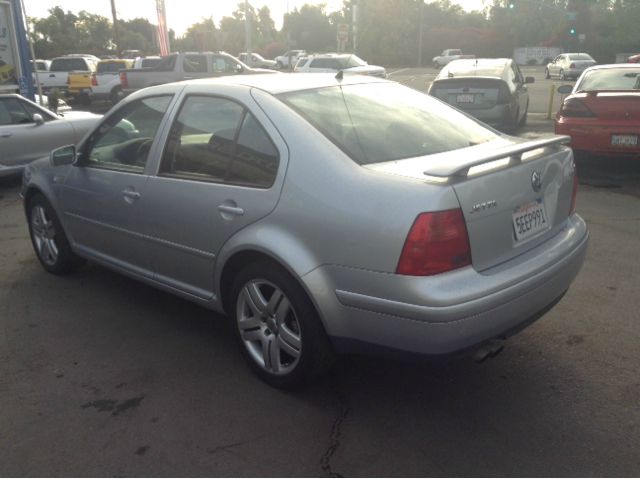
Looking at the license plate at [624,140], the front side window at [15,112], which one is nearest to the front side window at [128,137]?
the front side window at [15,112]

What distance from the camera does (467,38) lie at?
65688 millimetres

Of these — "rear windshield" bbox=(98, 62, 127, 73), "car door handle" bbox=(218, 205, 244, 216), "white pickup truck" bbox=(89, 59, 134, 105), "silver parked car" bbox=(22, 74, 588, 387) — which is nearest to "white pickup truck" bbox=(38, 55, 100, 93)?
"rear windshield" bbox=(98, 62, 127, 73)

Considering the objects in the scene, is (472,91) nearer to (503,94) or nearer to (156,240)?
(503,94)

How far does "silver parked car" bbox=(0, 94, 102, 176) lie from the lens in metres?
8.91

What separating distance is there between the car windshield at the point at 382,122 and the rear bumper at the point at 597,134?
15.2 feet

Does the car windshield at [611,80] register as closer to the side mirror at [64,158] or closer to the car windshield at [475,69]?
the car windshield at [475,69]

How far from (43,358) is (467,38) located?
67797mm

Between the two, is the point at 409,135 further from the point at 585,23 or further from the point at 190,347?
the point at 585,23

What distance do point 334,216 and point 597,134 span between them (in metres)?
6.22

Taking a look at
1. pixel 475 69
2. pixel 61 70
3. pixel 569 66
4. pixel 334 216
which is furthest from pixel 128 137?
pixel 569 66

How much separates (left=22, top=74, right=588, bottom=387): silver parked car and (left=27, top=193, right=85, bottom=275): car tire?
2.95 feet

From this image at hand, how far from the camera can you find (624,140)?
25.3 feet

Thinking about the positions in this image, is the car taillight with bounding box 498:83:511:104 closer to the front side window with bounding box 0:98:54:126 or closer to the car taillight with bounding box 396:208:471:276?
the front side window with bounding box 0:98:54:126

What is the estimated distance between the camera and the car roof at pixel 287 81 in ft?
11.7
